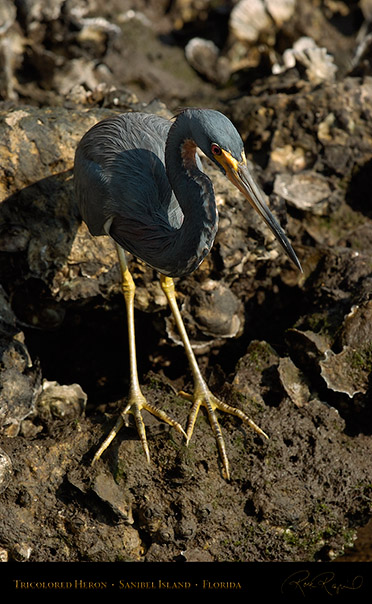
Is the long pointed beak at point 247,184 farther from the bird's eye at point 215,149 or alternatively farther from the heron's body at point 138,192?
the heron's body at point 138,192

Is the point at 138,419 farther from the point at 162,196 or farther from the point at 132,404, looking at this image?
the point at 162,196

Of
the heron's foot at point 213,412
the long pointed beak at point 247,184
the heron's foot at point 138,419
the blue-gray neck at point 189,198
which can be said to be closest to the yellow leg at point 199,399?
the heron's foot at point 213,412

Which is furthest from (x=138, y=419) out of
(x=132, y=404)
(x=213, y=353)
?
(x=213, y=353)

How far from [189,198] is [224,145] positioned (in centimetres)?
25

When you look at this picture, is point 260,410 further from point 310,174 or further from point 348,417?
point 310,174

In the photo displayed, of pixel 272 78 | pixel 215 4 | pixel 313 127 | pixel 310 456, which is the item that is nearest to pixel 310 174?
pixel 313 127

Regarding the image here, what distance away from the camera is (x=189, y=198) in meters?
2.44

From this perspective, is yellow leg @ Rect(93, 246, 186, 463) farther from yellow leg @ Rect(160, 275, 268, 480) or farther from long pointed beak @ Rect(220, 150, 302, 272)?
long pointed beak @ Rect(220, 150, 302, 272)

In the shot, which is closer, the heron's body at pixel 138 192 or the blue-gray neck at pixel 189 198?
the blue-gray neck at pixel 189 198

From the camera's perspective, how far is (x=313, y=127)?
12.7 feet

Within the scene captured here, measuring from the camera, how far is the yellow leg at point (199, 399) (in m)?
2.75

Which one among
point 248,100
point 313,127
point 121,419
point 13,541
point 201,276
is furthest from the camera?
point 248,100

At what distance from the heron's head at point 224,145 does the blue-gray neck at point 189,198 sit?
6 cm

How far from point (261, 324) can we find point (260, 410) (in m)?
0.82
